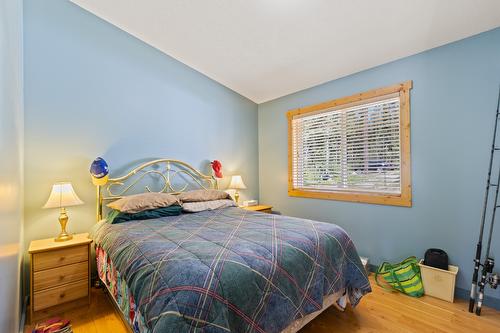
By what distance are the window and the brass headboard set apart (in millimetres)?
1468

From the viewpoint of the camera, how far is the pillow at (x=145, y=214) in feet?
7.47

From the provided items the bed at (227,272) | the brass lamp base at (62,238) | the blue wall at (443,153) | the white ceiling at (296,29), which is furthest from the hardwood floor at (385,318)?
the white ceiling at (296,29)

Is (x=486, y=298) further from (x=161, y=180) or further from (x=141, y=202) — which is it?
(x=161, y=180)

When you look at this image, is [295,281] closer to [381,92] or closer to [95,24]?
[381,92]

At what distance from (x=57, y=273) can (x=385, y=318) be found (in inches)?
110

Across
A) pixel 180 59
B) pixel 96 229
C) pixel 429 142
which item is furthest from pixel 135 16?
pixel 429 142

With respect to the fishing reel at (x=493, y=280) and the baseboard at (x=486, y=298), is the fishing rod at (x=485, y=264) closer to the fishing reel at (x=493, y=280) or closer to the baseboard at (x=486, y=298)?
the fishing reel at (x=493, y=280)

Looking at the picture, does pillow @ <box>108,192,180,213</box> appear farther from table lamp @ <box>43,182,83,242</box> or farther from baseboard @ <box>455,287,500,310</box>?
baseboard @ <box>455,287,500,310</box>

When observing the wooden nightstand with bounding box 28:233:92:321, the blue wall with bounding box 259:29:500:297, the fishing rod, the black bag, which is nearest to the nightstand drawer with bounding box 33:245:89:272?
the wooden nightstand with bounding box 28:233:92:321

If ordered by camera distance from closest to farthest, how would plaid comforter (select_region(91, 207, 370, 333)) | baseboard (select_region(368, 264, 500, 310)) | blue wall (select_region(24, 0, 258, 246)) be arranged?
plaid comforter (select_region(91, 207, 370, 333)) < baseboard (select_region(368, 264, 500, 310)) < blue wall (select_region(24, 0, 258, 246))

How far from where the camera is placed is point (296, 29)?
243 cm

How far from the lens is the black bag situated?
223cm

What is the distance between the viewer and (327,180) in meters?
3.32

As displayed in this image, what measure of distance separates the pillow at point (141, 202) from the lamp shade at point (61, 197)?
36 centimetres
